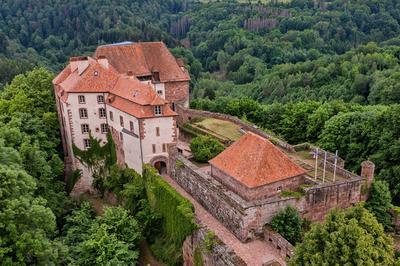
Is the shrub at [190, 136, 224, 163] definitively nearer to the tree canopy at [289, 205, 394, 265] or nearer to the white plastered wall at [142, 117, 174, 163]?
the white plastered wall at [142, 117, 174, 163]

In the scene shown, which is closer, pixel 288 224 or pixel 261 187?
pixel 288 224

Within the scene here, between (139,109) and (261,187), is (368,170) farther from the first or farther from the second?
(139,109)

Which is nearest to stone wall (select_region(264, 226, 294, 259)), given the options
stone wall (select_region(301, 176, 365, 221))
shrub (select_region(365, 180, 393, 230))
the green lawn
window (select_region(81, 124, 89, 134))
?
stone wall (select_region(301, 176, 365, 221))

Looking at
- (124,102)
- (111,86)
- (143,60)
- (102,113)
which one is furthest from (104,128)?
(143,60)

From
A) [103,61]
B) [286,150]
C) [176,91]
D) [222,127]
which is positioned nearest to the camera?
[286,150]

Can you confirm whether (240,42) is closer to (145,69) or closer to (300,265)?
(145,69)

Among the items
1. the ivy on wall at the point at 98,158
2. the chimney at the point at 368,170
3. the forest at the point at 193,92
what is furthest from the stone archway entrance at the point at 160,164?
the chimney at the point at 368,170

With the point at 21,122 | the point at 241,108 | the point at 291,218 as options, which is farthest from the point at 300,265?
the point at 241,108
